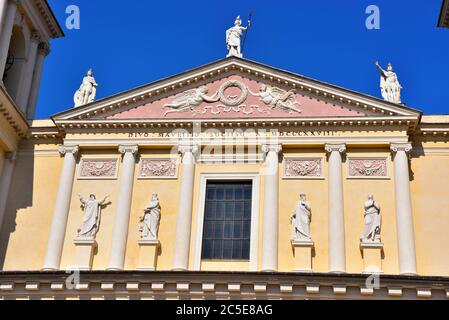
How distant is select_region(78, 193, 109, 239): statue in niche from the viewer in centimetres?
2153

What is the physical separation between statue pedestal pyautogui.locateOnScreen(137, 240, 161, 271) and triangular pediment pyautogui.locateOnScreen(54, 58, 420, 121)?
4124 mm

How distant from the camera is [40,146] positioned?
23812 mm

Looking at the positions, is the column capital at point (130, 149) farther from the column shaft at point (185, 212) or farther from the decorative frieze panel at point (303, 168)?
the decorative frieze panel at point (303, 168)

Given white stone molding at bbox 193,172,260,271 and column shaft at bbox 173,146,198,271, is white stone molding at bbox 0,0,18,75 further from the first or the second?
white stone molding at bbox 193,172,260,271

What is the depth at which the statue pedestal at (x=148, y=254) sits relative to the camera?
68.5ft

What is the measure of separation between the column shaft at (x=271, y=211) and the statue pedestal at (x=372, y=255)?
8.20 ft

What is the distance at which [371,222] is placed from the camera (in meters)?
20.8

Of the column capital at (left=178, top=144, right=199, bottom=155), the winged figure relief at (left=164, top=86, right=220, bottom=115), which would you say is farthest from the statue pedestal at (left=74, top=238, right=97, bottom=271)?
the winged figure relief at (left=164, top=86, right=220, bottom=115)

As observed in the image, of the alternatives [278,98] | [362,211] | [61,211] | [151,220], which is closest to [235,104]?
[278,98]

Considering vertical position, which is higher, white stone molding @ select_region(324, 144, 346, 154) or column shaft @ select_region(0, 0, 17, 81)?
column shaft @ select_region(0, 0, 17, 81)

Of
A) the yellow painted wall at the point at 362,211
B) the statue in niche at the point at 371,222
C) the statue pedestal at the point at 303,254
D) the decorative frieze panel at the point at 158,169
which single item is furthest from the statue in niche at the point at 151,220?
the statue in niche at the point at 371,222
